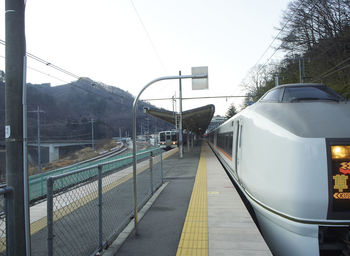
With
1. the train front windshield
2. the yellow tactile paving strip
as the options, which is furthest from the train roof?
the yellow tactile paving strip

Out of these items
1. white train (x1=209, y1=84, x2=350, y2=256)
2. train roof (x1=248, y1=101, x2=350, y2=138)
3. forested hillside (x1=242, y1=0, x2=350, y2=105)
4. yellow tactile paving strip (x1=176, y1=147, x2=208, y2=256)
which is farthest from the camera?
forested hillside (x1=242, y1=0, x2=350, y2=105)

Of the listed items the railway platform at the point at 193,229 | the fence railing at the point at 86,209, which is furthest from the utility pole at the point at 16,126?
the railway platform at the point at 193,229

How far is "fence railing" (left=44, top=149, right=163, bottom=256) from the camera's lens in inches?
123

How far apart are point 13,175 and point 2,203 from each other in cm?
27

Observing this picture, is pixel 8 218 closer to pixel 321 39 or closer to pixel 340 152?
pixel 340 152

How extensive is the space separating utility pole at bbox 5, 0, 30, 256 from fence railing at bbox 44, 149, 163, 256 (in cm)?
22

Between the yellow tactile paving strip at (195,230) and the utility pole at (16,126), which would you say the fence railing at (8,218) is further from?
the yellow tactile paving strip at (195,230)

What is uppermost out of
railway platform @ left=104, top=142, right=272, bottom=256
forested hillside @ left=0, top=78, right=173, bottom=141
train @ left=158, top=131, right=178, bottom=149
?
forested hillside @ left=0, top=78, right=173, bottom=141

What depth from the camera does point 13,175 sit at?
2.41 m

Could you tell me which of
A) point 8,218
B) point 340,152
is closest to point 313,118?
point 340,152

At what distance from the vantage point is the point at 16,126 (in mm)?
2451

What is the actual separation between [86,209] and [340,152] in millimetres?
3493

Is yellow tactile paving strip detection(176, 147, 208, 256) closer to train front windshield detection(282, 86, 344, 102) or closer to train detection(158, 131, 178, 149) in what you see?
train front windshield detection(282, 86, 344, 102)

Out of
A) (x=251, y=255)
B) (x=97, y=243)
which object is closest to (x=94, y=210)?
(x=97, y=243)
